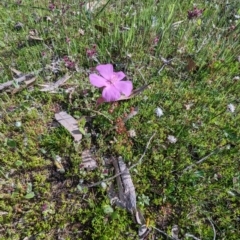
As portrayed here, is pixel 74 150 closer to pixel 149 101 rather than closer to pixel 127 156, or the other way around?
pixel 127 156

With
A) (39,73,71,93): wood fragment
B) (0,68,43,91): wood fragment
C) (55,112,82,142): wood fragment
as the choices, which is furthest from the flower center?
(0,68,43,91): wood fragment

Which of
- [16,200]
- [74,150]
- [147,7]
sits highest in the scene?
[147,7]

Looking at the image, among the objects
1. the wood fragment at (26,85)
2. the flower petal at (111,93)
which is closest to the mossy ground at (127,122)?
the wood fragment at (26,85)

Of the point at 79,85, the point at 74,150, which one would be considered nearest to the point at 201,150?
the point at 74,150

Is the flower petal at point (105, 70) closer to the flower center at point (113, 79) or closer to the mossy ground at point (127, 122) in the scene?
the flower center at point (113, 79)

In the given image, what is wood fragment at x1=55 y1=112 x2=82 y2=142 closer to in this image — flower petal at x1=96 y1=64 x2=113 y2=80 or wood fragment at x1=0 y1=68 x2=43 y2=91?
wood fragment at x1=0 y1=68 x2=43 y2=91
